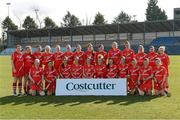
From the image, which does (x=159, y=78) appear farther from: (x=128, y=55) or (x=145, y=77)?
(x=128, y=55)

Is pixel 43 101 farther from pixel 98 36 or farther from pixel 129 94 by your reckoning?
pixel 98 36

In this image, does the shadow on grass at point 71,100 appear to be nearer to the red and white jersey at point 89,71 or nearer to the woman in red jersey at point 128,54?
the red and white jersey at point 89,71

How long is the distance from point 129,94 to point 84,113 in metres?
3.18

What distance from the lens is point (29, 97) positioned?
11.5 m

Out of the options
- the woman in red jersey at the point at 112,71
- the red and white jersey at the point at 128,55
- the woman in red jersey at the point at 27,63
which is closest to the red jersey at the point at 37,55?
the woman in red jersey at the point at 27,63

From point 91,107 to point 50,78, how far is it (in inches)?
105

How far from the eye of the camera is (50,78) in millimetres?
12000

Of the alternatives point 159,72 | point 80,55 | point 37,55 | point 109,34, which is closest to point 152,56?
point 159,72

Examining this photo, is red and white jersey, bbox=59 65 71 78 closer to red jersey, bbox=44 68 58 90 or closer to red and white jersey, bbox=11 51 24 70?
red jersey, bbox=44 68 58 90

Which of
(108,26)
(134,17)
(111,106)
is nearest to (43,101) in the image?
(111,106)

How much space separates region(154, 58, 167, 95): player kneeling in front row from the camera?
457 inches

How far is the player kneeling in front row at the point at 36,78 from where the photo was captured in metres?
11.8

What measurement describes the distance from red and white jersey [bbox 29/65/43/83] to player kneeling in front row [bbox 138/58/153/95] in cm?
298

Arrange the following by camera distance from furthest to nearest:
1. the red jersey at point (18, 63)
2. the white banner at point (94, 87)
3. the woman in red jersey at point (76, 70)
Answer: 1. the woman in red jersey at point (76, 70)
2. the red jersey at point (18, 63)
3. the white banner at point (94, 87)
